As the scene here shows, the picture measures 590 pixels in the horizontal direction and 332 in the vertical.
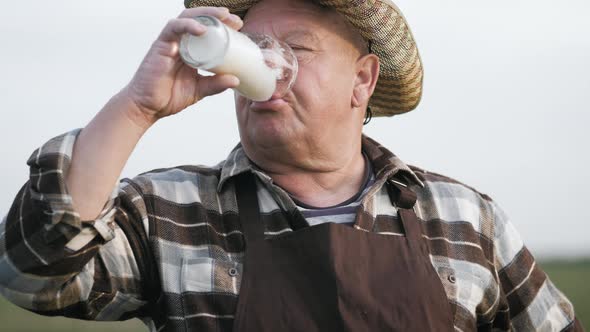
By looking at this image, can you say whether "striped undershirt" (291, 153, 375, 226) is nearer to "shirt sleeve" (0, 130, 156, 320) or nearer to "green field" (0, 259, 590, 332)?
"shirt sleeve" (0, 130, 156, 320)

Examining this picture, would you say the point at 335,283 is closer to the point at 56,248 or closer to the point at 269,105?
the point at 269,105

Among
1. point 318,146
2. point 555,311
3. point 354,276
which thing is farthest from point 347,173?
point 555,311

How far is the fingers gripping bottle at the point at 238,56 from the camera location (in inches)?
97.7

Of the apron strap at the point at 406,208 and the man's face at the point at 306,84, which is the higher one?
the man's face at the point at 306,84

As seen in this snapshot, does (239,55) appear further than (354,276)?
No

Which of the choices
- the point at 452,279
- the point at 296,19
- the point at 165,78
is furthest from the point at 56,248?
the point at 452,279

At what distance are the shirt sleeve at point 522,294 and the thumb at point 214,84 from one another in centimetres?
131

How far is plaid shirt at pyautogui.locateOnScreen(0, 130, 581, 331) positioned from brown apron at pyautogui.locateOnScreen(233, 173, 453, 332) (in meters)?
0.06

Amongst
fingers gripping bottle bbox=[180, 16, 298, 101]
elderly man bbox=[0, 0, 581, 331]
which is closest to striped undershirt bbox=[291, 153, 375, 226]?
elderly man bbox=[0, 0, 581, 331]

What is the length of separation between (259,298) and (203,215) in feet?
1.23

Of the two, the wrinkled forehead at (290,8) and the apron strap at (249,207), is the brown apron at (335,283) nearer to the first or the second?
the apron strap at (249,207)

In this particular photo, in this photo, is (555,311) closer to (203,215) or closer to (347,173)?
(347,173)

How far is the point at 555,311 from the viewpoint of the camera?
11.2 feet

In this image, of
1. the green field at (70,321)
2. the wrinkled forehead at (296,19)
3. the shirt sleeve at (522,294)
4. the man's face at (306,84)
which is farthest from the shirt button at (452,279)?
the green field at (70,321)
